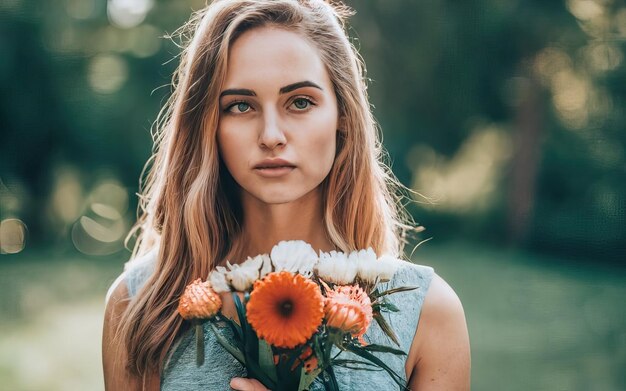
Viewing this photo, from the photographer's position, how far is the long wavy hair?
2.06 metres

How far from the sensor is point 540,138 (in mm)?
15164

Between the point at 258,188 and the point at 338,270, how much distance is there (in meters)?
0.44

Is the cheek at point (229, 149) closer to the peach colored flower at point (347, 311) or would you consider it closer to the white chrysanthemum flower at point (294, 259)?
the white chrysanthemum flower at point (294, 259)

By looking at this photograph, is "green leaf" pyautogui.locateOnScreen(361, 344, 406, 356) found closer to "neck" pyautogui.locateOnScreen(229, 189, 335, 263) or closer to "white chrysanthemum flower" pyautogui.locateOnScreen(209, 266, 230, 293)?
"white chrysanthemum flower" pyautogui.locateOnScreen(209, 266, 230, 293)

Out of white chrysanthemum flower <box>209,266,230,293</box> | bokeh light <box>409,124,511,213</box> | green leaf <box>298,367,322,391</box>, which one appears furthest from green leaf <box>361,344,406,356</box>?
bokeh light <box>409,124,511,213</box>

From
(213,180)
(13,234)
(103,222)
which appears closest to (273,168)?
(213,180)

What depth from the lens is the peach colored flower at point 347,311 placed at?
5.08 feet

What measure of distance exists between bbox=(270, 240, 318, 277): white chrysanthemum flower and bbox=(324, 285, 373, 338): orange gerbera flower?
3.5 inches

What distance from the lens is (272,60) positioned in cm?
197

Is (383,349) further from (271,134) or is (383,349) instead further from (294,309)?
(271,134)

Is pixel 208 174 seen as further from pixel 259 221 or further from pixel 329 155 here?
pixel 329 155

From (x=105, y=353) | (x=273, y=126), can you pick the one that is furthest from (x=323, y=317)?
(x=105, y=353)

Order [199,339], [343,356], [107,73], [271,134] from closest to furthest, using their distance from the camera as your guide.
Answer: [199,339] < [271,134] < [343,356] < [107,73]

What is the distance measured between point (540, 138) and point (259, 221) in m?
13.9
